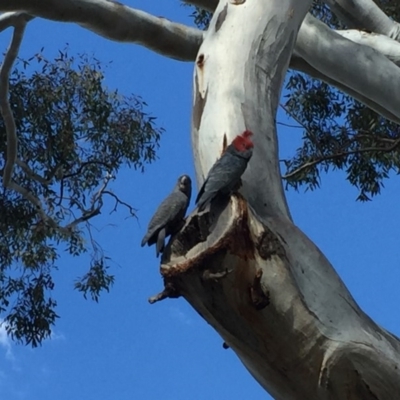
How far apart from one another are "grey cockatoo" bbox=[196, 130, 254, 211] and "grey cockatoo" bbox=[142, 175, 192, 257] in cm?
9

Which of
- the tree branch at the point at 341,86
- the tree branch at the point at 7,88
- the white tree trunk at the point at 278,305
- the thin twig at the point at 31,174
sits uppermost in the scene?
the thin twig at the point at 31,174

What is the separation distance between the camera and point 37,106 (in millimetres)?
7258

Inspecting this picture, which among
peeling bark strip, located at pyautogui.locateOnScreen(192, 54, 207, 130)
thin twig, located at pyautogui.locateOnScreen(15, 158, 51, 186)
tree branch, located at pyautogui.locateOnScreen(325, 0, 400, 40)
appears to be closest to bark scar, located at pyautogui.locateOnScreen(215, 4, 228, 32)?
peeling bark strip, located at pyautogui.locateOnScreen(192, 54, 207, 130)

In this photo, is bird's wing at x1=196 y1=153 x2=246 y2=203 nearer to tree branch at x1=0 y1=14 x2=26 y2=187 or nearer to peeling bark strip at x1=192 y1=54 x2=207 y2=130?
peeling bark strip at x1=192 y1=54 x2=207 y2=130

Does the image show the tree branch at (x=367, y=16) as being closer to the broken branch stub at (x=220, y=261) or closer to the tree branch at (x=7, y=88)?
the tree branch at (x=7, y=88)

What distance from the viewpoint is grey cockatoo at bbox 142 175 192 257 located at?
2398 millimetres

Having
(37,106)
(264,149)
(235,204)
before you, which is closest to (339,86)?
(264,149)

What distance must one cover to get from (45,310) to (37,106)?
5.68 ft

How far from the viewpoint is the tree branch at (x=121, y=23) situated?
4.26 m

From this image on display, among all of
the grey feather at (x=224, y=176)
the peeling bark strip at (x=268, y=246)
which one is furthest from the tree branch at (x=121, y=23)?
the peeling bark strip at (x=268, y=246)

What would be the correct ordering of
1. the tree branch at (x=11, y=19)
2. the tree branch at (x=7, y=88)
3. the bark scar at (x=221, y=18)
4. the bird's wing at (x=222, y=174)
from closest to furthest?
the bird's wing at (x=222, y=174), the bark scar at (x=221, y=18), the tree branch at (x=11, y=19), the tree branch at (x=7, y=88)

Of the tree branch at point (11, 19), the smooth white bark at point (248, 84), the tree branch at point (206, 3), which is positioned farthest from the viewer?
the tree branch at point (11, 19)

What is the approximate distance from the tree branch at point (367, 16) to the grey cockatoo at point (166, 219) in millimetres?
2716

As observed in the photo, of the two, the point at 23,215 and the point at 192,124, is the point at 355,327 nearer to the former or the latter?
the point at 192,124
